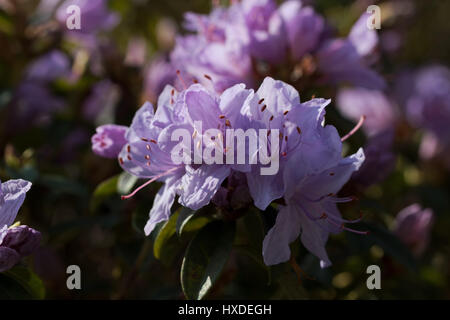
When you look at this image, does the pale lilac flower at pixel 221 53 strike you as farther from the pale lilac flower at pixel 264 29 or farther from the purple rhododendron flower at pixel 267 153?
the purple rhododendron flower at pixel 267 153

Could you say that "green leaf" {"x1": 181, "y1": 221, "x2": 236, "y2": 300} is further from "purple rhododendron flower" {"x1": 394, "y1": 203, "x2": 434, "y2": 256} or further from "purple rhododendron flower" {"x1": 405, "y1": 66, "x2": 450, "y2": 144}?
"purple rhododendron flower" {"x1": 405, "y1": 66, "x2": 450, "y2": 144}

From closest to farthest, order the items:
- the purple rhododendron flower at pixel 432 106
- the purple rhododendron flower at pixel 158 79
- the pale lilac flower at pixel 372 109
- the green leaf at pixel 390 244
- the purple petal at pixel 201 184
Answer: the purple petal at pixel 201 184
the green leaf at pixel 390 244
the purple rhododendron flower at pixel 158 79
the purple rhododendron flower at pixel 432 106
the pale lilac flower at pixel 372 109

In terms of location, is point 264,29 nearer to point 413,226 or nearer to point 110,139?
point 110,139

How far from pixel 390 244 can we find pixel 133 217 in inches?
24.1

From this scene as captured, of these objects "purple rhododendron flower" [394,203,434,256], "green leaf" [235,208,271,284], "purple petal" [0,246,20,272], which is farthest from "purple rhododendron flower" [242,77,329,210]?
"purple rhododendron flower" [394,203,434,256]

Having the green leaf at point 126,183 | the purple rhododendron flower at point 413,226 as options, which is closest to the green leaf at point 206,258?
the green leaf at point 126,183

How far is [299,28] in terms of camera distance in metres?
1.50

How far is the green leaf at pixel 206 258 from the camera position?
1097mm

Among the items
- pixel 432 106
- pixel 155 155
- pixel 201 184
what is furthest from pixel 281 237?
pixel 432 106

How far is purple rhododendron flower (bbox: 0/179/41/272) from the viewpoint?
1054 millimetres

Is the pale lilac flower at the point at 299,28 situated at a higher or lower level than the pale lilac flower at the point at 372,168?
higher
